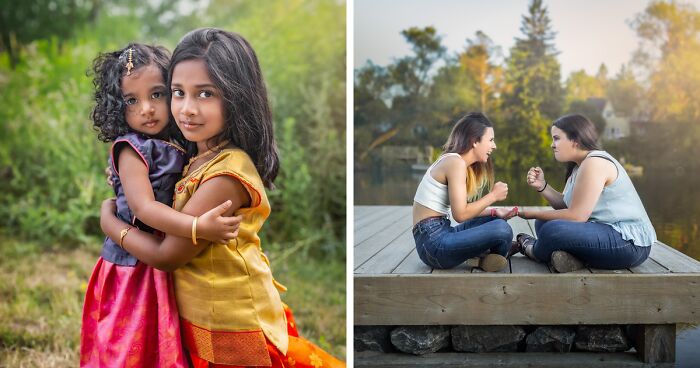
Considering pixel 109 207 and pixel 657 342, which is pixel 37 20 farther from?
pixel 657 342

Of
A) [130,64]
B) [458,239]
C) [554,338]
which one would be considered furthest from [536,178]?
[130,64]

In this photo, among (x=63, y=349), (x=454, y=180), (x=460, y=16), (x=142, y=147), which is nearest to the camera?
(x=142, y=147)

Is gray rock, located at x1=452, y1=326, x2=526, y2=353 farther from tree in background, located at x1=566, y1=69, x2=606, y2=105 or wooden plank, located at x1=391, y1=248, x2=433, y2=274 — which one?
tree in background, located at x1=566, y1=69, x2=606, y2=105

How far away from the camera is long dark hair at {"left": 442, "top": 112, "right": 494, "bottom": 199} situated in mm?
3031

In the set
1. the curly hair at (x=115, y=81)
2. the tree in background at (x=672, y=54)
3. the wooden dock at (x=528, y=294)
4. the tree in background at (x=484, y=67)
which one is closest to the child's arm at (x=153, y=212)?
the curly hair at (x=115, y=81)

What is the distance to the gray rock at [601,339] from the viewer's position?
2.93 metres

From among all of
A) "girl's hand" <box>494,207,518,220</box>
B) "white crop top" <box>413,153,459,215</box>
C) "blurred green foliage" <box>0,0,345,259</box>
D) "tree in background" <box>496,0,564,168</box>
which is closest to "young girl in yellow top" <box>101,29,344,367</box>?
"white crop top" <box>413,153,459,215</box>

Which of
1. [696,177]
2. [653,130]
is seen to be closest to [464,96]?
[653,130]

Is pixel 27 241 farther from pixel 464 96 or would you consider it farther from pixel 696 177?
pixel 696 177

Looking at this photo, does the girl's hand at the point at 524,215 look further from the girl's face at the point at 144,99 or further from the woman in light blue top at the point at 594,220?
the girl's face at the point at 144,99

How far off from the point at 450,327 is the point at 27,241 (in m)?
3.48

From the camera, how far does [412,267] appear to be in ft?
10.1

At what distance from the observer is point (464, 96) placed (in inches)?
130

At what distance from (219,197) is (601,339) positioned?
1687 millimetres
